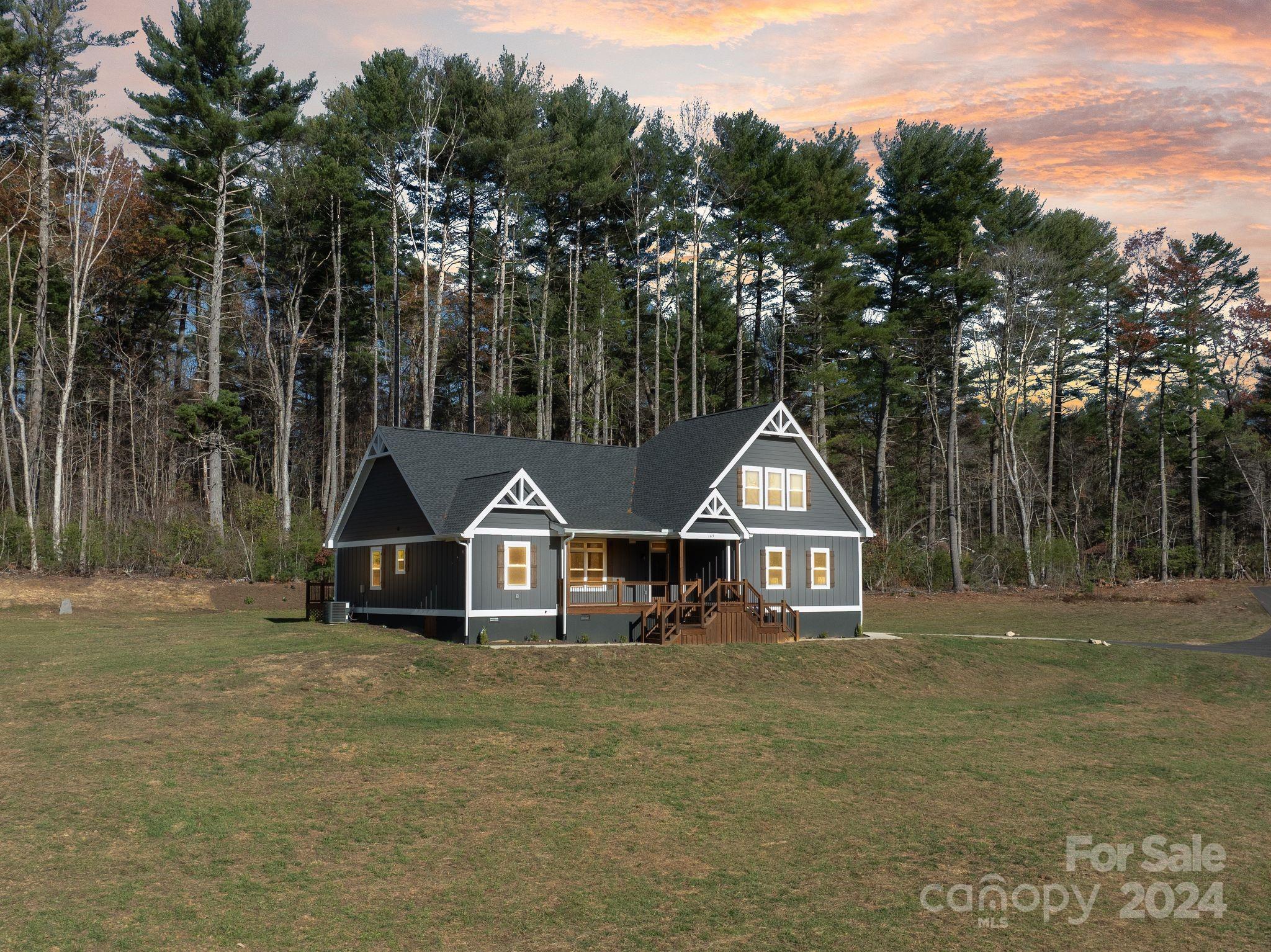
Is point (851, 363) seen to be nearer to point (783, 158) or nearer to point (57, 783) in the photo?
point (783, 158)

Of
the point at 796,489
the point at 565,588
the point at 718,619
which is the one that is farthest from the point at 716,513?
the point at 565,588

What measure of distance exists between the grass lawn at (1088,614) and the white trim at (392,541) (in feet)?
55.1

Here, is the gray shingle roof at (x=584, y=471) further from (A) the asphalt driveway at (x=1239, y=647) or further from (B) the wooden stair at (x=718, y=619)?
(A) the asphalt driveway at (x=1239, y=647)

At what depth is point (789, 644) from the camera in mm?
28094

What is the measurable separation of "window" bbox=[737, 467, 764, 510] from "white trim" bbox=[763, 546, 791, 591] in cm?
142

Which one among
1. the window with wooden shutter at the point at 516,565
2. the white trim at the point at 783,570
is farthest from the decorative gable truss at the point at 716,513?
the window with wooden shutter at the point at 516,565

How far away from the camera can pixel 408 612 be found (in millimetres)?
29844

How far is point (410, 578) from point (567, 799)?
17.7 metres

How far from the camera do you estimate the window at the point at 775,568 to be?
106 ft

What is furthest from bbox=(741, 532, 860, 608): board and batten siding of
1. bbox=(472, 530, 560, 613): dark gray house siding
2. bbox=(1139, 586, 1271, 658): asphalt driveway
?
bbox=(1139, 586, 1271, 658): asphalt driveway

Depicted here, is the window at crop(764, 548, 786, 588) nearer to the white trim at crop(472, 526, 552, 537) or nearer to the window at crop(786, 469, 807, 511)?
the window at crop(786, 469, 807, 511)

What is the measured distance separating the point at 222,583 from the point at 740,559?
2309 cm

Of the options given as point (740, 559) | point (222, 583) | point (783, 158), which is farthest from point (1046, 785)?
point (783, 158)

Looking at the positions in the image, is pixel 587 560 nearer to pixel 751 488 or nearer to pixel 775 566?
pixel 751 488
